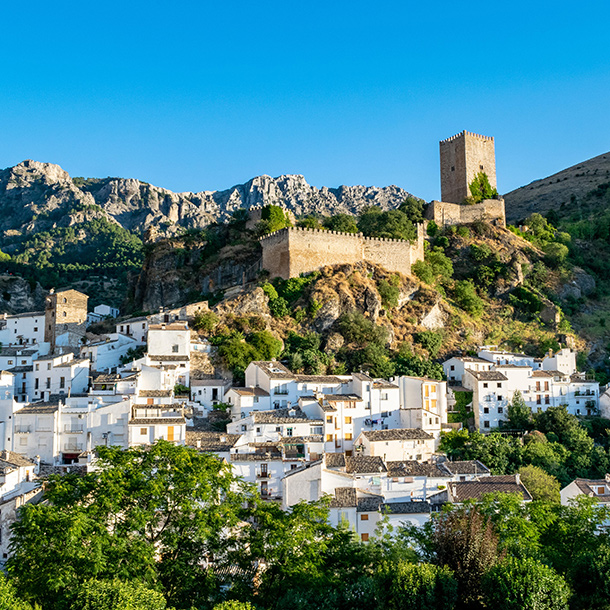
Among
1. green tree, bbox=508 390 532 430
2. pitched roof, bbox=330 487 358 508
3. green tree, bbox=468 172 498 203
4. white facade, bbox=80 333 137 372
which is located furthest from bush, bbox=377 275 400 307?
pitched roof, bbox=330 487 358 508

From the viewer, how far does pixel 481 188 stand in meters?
75.1

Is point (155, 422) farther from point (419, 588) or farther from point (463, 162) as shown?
point (463, 162)

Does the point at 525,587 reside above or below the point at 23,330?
below

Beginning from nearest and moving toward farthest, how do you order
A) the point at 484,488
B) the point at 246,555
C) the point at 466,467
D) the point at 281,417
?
1. the point at 246,555
2. the point at 484,488
3. the point at 466,467
4. the point at 281,417

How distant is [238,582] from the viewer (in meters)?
23.3

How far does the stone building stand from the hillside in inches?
2508

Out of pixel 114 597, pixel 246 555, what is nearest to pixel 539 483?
pixel 246 555

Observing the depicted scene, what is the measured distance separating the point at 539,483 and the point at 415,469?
23.1 feet

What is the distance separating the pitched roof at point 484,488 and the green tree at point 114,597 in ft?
55.9

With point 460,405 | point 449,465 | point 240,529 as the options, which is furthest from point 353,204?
point 240,529

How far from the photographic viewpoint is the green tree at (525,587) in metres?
21.2

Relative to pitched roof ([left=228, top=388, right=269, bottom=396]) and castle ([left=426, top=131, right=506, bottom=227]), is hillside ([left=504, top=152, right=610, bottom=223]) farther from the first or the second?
pitched roof ([left=228, top=388, right=269, bottom=396])

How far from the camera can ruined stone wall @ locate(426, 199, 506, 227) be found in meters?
70.7

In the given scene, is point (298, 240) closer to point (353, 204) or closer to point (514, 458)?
point (514, 458)
